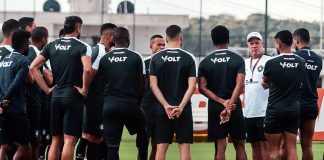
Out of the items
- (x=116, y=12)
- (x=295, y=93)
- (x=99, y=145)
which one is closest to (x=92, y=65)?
(x=99, y=145)

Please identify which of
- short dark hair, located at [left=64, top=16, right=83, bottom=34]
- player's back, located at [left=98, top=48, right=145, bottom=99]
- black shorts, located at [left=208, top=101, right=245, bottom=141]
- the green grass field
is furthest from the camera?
the green grass field

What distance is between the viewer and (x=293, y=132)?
1570cm

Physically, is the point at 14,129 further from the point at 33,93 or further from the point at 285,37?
the point at 285,37

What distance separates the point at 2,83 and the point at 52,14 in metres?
43.6

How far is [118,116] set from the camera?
1523 centimetres

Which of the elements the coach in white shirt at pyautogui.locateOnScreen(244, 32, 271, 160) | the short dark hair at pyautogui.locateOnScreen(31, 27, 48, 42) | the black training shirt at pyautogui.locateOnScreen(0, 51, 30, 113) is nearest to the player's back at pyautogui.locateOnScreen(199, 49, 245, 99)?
the coach in white shirt at pyautogui.locateOnScreen(244, 32, 271, 160)

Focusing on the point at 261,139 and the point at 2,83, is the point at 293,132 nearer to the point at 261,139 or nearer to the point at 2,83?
the point at 261,139

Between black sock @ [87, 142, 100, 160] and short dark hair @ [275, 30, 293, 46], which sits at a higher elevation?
short dark hair @ [275, 30, 293, 46]

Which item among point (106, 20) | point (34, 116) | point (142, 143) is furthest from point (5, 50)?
point (106, 20)

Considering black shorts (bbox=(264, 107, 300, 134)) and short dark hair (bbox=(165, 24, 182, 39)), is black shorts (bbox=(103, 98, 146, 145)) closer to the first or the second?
short dark hair (bbox=(165, 24, 182, 39))

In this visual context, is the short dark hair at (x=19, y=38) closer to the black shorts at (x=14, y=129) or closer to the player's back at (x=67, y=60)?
the player's back at (x=67, y=60)

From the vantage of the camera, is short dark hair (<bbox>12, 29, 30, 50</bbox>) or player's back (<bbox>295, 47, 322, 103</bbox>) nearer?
short dark hair (<bbox>12, 29, 30, 50</bbox>)

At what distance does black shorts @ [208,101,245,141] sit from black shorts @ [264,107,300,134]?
1.58ft

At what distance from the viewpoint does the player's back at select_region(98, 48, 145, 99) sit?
49.4ft
